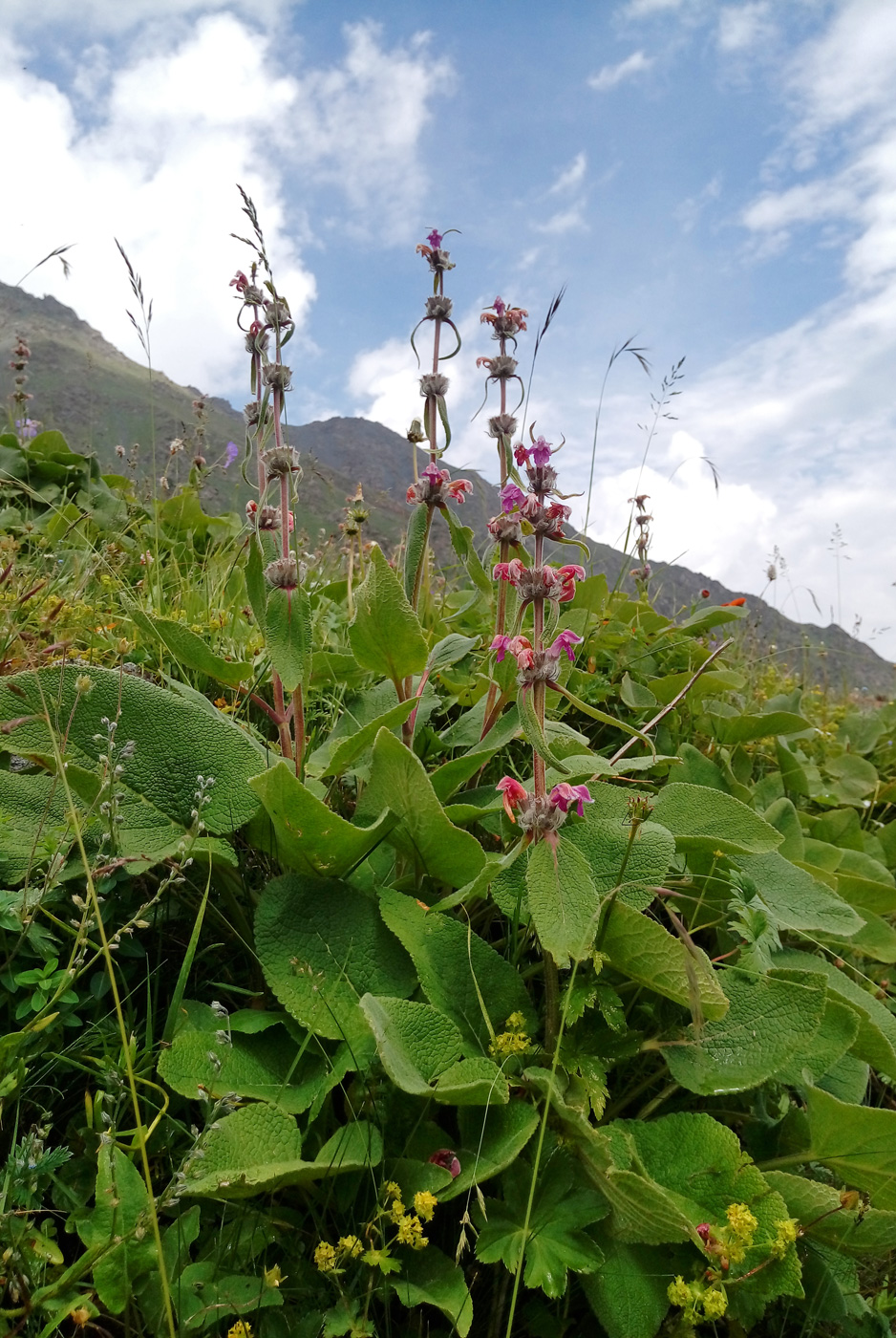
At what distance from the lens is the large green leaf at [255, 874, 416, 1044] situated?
1.34m

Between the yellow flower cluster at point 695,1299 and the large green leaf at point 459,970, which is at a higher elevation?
the large green leaf at point 459,970

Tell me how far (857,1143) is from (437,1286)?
0.73 meters

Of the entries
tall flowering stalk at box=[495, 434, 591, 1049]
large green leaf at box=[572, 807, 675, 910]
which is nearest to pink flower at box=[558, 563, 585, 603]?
tall flowering stalk at box=[495, 434, 591, 1049]

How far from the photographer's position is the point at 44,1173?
1.17 metres

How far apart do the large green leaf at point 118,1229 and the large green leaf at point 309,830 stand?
528 millimetres

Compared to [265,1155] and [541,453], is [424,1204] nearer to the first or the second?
[265,1155]

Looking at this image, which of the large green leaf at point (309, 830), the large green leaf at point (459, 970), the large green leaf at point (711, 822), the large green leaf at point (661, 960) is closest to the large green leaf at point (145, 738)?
the large green leaf at point (309, 830)

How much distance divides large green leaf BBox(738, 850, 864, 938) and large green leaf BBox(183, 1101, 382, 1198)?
3.18ft

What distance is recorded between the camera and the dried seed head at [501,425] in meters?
2.18

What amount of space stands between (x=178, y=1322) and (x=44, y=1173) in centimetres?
29

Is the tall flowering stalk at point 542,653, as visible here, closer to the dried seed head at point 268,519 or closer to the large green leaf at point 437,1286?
the large green leaf at point 437,1286

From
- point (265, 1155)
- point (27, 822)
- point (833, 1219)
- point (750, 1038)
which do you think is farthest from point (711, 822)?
point (27, 822)

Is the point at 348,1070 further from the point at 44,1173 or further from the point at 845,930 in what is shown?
the point at 845,930

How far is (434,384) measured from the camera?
75.9 inches
